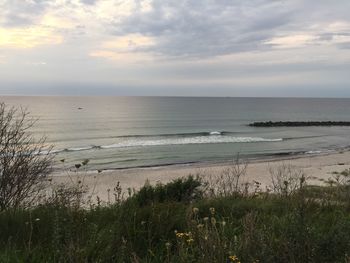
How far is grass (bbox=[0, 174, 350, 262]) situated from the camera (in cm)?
318

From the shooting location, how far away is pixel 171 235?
168 inches

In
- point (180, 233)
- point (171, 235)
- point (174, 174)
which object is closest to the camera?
point (180, 233)

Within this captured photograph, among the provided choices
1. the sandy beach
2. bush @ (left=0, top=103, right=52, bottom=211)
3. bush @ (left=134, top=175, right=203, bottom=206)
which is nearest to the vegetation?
bush @ (left=134, top=175, right=203, bottom=206)

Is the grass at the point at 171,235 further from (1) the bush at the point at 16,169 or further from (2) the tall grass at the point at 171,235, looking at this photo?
(1) the bush at the point at 16,169

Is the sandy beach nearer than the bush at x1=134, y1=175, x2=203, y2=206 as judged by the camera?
No

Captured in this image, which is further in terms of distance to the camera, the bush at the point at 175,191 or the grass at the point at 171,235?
the bush at the point at 175,191

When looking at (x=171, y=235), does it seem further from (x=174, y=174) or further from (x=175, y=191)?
(x=174, y=174)

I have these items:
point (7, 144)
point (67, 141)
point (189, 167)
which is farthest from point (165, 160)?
point (7, 144)

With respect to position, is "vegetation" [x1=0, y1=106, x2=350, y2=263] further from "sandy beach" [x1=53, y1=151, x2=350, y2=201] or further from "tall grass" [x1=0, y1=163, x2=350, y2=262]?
"sandy beach" [x1=53, y1=151, x2=350, y2=201]

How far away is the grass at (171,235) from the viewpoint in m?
3.18

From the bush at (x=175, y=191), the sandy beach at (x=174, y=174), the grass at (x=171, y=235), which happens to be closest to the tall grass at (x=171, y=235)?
the grass at (x=171, y=235)

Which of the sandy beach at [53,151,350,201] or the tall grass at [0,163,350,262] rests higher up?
the tall grass at [0,163,350,262]

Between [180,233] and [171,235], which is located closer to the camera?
[180,233]

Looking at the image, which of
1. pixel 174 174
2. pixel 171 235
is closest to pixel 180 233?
pixel 171 235
